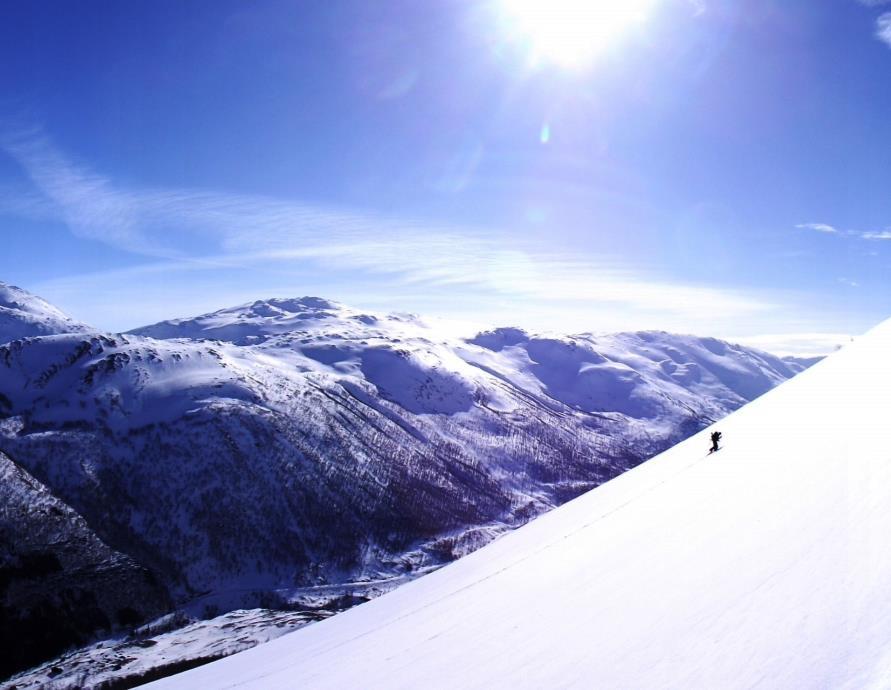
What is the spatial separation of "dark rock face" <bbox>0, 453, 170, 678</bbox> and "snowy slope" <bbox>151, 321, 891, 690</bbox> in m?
101

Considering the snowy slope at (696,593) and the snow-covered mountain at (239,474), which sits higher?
the snowy slope at (696,593)

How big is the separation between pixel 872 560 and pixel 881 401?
202 inches

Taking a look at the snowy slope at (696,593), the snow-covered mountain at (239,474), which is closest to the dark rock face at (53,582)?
the snow-covered mountain at (239,474)

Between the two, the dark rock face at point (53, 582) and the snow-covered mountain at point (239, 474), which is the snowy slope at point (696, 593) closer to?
the dark rock face at point (53, 582)

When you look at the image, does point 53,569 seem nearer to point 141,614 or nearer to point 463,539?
point 141,614

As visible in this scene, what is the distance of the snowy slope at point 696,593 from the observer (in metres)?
3.46

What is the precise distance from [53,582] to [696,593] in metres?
117

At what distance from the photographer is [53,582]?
91125 millimetres

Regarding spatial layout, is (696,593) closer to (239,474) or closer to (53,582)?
(53,582)

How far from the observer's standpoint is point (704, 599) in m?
4.57

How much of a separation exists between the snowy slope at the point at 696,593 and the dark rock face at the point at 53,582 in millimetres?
100691

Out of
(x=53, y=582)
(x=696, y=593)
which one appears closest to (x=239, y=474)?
(x=53, y=582)

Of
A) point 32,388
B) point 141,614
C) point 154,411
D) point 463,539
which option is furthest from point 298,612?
point 32,388

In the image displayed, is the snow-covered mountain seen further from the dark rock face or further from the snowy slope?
the snowy slope
